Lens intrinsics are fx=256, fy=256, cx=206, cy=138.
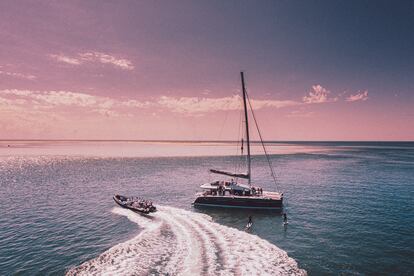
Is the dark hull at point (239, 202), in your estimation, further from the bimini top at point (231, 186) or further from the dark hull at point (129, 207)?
the dark hull at point (129, 207)

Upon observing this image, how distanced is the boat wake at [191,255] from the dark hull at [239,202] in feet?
34.4

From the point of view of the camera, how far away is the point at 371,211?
4219 centimetres

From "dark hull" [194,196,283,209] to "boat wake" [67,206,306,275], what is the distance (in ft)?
34.4

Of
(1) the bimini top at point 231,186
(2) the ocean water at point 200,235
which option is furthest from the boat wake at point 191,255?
(1) the bimini top at point 231,186

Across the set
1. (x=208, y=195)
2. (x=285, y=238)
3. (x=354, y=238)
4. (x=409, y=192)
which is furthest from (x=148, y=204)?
(x=409, y=192)

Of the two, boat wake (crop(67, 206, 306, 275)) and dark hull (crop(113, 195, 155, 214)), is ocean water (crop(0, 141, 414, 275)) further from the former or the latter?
dark hull (crop(113, 195, 155, 214))

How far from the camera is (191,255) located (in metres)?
25.9

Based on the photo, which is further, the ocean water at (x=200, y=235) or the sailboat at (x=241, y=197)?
the sailboat at (x=241, y=197)

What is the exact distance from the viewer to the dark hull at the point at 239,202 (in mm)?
43688

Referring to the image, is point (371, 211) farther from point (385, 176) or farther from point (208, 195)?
point (385, 176)

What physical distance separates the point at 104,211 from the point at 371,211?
4427 centimetres

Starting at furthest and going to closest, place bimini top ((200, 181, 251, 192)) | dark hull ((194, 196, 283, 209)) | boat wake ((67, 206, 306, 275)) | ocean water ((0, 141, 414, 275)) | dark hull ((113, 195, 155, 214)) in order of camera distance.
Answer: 1. bimini top ((200, 181, 251, 192))
2. dark hull ((194, 196, 283, 209))
3. dark hull ((113, 195, 155, 214))
4. ocean water ((0, 141, 414, 275))
5. boat wake ((67, 206, 306, 275))

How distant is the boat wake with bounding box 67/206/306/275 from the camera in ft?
76.3

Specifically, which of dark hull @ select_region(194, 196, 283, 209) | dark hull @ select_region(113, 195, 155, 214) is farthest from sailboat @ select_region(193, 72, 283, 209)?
dark hull @ select_region(113, 195, 155, 214)
